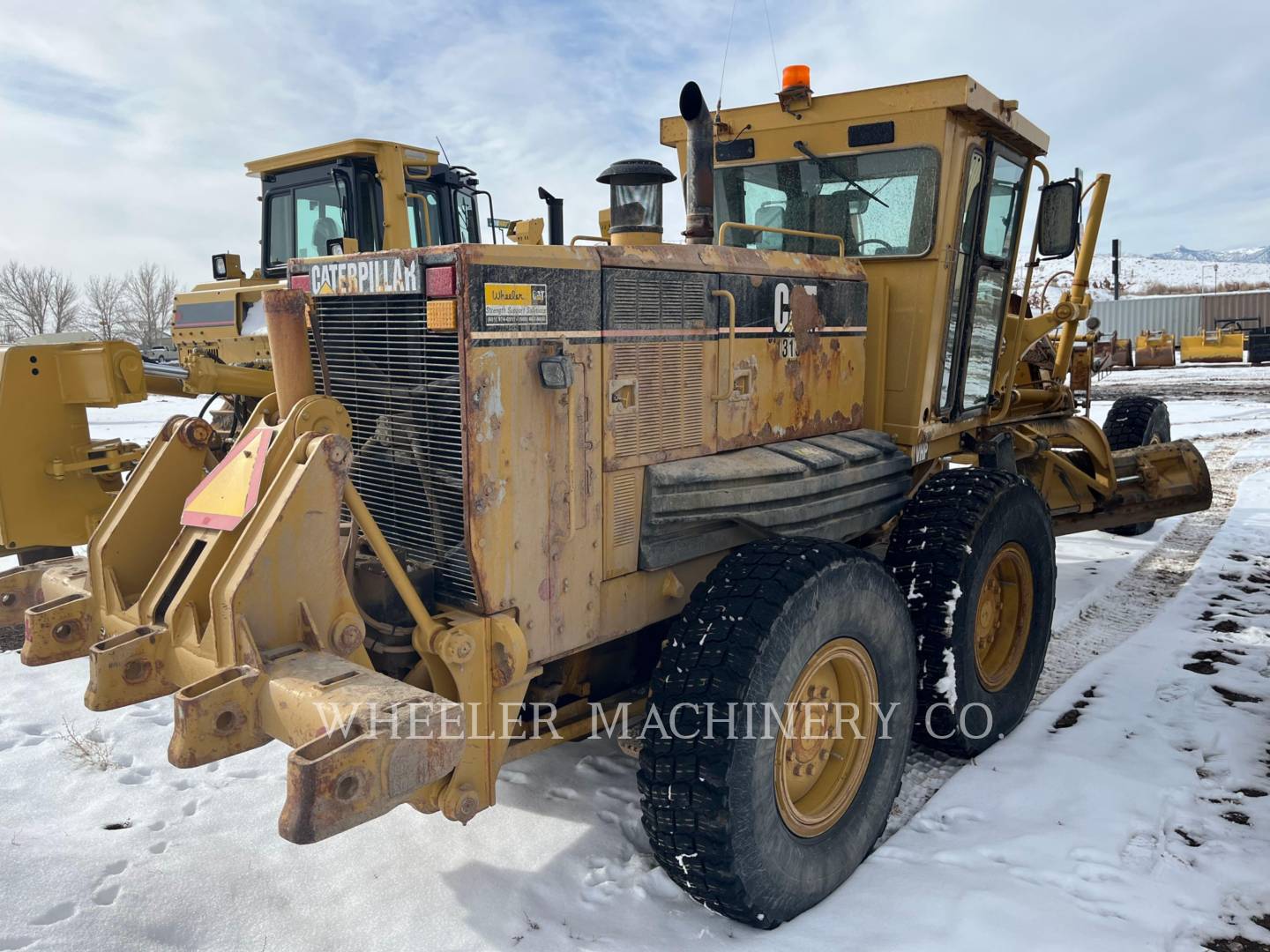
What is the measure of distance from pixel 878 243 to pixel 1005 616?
1.87 m

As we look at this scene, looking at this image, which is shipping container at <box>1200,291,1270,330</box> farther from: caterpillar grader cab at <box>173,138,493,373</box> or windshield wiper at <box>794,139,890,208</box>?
windshield wiper at <box>794,139,890,208</box>

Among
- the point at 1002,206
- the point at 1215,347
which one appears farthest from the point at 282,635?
the point at 1215,347

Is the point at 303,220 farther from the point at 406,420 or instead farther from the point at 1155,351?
the point at 1155,351

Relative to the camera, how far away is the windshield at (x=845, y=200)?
4289mm

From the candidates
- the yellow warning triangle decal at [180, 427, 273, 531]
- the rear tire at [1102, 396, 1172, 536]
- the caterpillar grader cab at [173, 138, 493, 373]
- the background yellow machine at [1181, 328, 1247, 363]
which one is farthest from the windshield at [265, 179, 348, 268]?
the background yellow machine at [1181, 328, 1247, 363]

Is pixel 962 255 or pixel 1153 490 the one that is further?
pixel 1153 490

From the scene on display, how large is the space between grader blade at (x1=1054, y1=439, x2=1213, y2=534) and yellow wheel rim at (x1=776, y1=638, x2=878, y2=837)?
3941mm

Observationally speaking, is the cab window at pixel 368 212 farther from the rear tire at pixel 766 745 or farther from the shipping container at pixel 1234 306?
the shipping container at pixel 1234 306

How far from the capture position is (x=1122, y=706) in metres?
4.50

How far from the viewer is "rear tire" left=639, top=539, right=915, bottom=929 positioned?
2.75 metres

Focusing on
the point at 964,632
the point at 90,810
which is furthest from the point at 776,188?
the point at 90,810

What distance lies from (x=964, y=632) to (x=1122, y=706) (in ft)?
4.16

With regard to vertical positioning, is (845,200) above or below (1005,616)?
above

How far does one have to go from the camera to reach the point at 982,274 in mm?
4801
